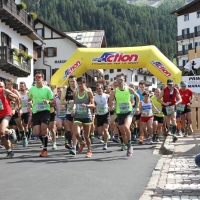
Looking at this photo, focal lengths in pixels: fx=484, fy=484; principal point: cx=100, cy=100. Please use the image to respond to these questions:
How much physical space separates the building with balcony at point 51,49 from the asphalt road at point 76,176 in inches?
1639

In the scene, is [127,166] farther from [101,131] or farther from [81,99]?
[101,131]

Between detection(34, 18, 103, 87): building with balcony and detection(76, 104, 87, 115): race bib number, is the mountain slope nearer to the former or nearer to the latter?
detection(34, 18, 103, 87): building with balcony

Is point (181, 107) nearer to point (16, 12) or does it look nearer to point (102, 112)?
point (102, 112)

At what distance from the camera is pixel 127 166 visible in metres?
9.17

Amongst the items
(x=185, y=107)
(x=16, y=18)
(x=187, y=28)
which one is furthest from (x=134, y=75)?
(x=185, y=107)

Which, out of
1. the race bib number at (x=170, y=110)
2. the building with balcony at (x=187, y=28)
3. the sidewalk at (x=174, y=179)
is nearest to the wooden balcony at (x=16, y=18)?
the race bib number at (x=170, y=110)

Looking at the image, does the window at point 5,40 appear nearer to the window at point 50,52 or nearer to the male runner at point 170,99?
the male runner at point 170,99

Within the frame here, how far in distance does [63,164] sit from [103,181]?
7.06ft

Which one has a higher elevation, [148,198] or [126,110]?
[126,110]

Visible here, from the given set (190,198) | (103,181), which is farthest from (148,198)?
(103,181)

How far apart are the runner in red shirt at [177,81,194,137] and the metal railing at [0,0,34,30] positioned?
15.5m

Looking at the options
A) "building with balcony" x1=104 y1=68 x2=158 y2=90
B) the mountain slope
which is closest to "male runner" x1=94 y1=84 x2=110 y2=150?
"building with balcony" x1=104 y1=68 x2=158 y2=90

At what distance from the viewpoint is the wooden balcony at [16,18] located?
2922 cm

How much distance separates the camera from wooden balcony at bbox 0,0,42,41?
29219 millimetres
